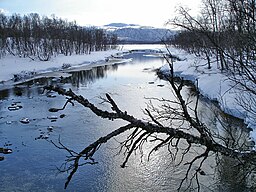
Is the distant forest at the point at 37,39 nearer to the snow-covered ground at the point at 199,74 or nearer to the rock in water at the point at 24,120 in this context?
the snow-covered ground at the point at 199,74

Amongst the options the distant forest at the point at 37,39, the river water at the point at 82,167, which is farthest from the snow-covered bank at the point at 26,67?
the river water at the point at 82,167

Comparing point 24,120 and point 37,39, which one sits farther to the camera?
point 37,39

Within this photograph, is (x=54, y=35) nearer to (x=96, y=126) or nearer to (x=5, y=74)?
(x=5, y=74)

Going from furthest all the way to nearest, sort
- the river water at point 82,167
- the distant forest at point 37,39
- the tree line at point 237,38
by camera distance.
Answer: the distant forest at point 37,39 < the river water at point 82,167 < the tree line at point 237,38

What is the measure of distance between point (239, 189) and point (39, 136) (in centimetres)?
772

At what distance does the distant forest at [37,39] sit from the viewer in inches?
1718

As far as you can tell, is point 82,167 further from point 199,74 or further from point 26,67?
point 26,67

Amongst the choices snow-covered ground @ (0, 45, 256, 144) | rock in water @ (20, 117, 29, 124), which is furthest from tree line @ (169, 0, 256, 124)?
rock in water @ (20, 117, 29, 124)

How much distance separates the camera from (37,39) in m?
47.6

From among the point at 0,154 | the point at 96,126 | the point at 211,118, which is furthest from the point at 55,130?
the point at 211,118

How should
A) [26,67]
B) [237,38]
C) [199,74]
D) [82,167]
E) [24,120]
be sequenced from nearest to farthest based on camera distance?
[237,38] < [82,167] < [24,120] < [199,74] < [26,67]

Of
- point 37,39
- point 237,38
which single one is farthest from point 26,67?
point 237,38

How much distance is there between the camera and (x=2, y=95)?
1947cm

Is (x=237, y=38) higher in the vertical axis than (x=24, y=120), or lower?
A: higher
